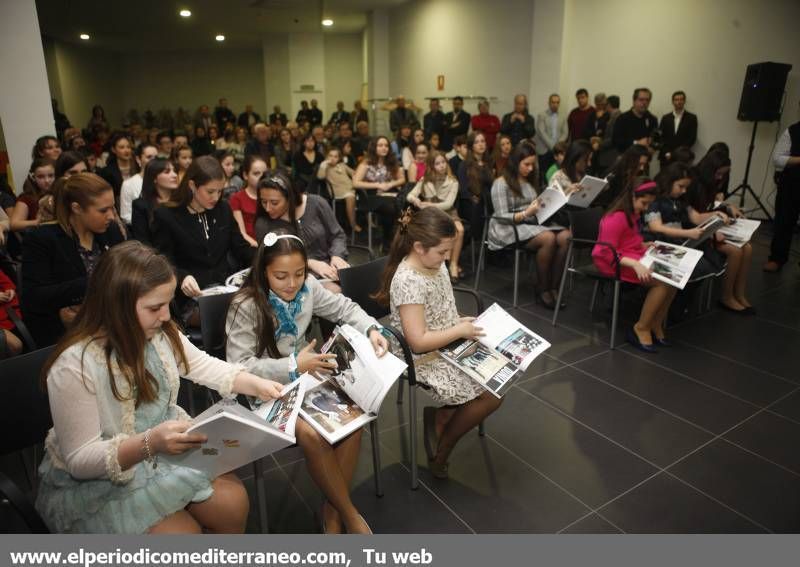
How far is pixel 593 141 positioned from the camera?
7707 millimetres

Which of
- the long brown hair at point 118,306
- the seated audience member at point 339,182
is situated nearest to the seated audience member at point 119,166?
the seated audience member at point 339,182

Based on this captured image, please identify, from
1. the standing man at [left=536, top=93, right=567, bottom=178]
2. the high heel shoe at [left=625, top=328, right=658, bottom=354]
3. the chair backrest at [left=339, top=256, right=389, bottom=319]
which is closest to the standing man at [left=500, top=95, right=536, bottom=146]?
the standing man at [left=536, top=93, right=567, bottom=178]

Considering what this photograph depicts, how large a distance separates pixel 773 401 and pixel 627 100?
20.9ft

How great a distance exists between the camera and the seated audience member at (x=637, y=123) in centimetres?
743

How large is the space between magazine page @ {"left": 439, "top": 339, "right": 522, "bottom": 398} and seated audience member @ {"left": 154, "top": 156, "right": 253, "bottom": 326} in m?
1.42

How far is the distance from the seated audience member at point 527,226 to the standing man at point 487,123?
4986mm

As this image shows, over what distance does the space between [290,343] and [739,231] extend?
3.83 metres

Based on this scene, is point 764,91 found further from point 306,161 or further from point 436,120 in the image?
point 306,161

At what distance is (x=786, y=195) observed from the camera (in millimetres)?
5168

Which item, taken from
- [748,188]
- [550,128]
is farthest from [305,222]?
[550,128]

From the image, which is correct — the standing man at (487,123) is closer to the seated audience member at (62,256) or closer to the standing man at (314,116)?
the standing man at (314,116)

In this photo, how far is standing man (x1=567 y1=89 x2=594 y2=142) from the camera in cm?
823

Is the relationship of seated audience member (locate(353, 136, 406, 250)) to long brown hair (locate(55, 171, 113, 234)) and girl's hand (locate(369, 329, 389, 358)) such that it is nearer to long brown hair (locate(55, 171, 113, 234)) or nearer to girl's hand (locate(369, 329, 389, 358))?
long brown hair (locate(55, 171, 113, 234))
